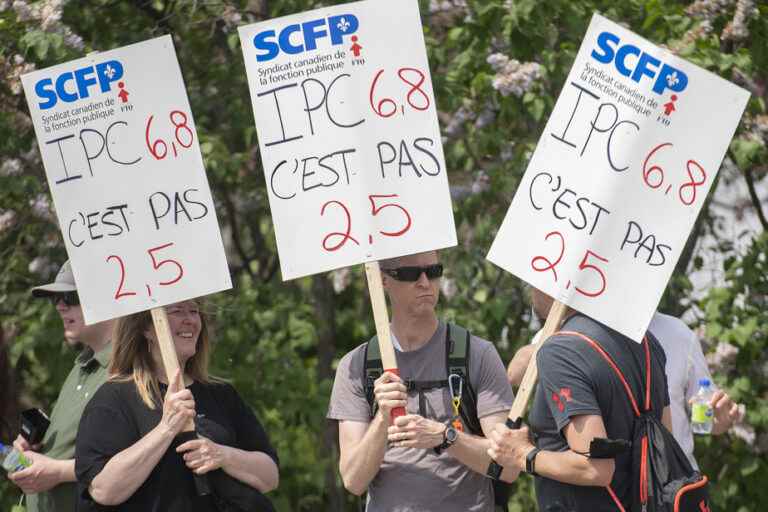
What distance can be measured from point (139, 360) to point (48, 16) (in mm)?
2593

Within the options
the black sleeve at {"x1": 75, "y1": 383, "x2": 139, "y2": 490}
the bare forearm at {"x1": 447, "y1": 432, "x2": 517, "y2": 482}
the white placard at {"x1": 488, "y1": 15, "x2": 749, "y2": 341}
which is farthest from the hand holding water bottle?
the black sleeve at {"x1": 75, "y1": 383, "x2": 139, "y2": 490}

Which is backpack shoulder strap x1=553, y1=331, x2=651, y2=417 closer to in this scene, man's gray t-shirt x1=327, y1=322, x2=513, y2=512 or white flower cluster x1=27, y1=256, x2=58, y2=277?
man's gray t-shirt x1=327, y1=322, x2=513, y2=512

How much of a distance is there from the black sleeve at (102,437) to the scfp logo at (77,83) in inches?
42.4

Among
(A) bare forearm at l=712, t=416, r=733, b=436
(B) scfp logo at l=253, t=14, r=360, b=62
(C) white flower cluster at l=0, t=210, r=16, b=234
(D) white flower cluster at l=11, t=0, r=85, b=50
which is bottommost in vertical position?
(C) white flower cluster at l=0, t=210, r=16, b=234

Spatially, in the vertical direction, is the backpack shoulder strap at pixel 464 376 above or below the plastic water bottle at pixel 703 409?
above

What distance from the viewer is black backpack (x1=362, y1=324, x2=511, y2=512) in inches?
173

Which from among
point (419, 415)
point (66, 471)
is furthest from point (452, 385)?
point (66, 471)

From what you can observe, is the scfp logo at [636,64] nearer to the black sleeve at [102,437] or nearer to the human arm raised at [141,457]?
the human arm raised at [141,457]

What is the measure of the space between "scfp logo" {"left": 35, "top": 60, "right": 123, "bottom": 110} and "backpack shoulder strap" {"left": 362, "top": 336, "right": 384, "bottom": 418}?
1.32 metres

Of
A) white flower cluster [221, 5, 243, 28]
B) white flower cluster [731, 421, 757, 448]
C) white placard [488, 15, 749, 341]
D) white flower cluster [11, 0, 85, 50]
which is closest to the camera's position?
white placard [488, 15, 749, 341]

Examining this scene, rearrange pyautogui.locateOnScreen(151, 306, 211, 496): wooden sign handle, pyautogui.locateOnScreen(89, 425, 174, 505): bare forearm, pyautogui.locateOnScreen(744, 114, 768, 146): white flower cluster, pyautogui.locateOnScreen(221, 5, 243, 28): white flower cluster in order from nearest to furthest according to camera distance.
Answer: pyautogui.locateOnScreen(89, 425, 174, 505): bare forearm → pyautogui.locateOnScreen(151, 306, 211, 496): wooden sign handle → pyautogui.locateOnScreen(744, 114, 768, 146): white flower cluster → pyautogui.locateOnScreen(221, 5, 243, 28): white flower cluster

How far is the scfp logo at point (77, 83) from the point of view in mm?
4613

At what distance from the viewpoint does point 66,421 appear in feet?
16.4

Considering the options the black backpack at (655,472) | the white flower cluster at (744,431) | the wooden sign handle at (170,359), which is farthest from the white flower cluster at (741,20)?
the wooden sign handle at (170,359)
